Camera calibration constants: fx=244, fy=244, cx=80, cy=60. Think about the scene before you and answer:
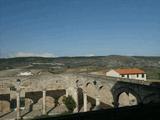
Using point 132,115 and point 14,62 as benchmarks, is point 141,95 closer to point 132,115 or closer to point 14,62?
point 132,115

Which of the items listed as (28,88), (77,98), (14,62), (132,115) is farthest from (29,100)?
(14,62)

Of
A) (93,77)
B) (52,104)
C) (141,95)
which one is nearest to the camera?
(141,95)

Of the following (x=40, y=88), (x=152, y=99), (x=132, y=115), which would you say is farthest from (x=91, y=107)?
(x=132, y=115)

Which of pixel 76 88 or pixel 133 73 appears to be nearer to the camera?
pixel 76 88

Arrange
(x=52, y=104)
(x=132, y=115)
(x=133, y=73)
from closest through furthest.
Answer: (x=132, y=115)
(x=52, y=104)
(x=133, y=73)

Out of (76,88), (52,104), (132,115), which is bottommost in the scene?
(52,104)

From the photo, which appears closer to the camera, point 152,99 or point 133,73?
point 152,99

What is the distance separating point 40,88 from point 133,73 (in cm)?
2249

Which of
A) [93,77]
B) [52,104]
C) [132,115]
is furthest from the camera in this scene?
[52,104]

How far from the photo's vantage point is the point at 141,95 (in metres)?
23.2

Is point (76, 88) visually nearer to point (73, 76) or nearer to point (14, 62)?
point (73, 76)

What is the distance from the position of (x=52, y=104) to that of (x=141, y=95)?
20.5 metres

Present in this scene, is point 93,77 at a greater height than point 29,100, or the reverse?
point 93,77

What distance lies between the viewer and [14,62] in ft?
568
